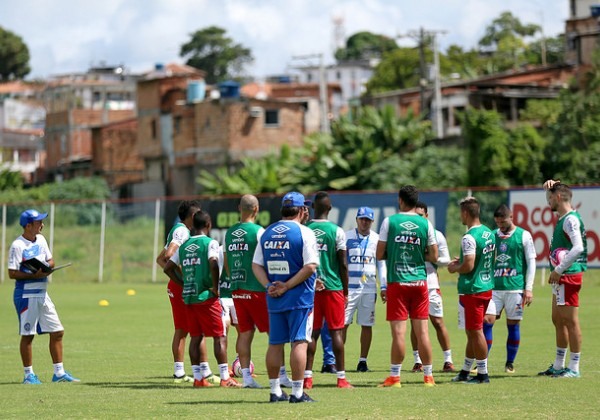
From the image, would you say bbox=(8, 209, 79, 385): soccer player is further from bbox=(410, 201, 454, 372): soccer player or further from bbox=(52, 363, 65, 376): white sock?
bbox=(410, 201, 454, 372): soccer player

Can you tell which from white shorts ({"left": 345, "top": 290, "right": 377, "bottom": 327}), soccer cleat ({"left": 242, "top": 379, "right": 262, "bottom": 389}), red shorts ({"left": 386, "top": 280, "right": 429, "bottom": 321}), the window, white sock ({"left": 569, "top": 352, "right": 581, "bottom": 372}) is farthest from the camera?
the window

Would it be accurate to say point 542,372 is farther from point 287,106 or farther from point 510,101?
point 287,106

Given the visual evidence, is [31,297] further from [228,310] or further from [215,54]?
[215,54]

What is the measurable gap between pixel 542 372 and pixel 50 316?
6142 mm

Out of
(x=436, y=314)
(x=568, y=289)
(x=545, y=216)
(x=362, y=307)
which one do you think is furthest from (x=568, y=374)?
(x=545, y=216)

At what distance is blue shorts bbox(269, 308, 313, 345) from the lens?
1195 centimetres

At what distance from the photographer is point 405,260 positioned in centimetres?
1323

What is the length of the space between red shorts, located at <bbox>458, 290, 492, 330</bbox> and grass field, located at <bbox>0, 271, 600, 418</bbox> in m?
0.72

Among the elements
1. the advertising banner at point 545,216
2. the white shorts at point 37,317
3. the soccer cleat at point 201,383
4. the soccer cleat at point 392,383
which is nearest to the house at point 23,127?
the advertising banner at point 545,216

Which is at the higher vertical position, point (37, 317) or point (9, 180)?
point (9, 180)

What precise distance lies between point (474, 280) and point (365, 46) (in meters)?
160

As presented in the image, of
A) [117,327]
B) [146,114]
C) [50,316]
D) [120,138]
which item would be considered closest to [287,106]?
[146,114]

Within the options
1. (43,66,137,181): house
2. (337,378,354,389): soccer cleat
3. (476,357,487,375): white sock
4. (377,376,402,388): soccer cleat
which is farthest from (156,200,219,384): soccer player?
(43,66,137,181): house

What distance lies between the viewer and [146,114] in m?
88.9
